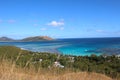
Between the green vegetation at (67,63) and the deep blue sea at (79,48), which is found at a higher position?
the green vegetation at (67,63)

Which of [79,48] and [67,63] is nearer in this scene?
[67,63]

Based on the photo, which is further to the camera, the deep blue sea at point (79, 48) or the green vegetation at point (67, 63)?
the deep blue sea at point (79, 48)

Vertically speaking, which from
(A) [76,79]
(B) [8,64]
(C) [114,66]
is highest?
(B) [8,64]

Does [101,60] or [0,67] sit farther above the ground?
[0,67]

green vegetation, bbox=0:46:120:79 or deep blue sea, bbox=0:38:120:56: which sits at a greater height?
green vegetation, bbox=0:46:120:79

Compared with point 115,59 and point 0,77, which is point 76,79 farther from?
point 115,59

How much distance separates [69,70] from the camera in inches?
351

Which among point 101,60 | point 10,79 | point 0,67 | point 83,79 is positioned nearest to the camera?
point 10,79

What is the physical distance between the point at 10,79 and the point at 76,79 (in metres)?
2.07

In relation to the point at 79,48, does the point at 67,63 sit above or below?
above

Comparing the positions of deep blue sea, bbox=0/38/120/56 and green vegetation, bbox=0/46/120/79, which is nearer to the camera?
green vegetation, bbox=0/46/120/79

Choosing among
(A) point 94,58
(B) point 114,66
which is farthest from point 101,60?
(B) point 114,66

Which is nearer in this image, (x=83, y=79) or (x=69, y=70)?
(x=83, y=79)

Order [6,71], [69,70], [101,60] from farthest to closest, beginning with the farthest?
[101,60] → [69,70] → [6,71]
